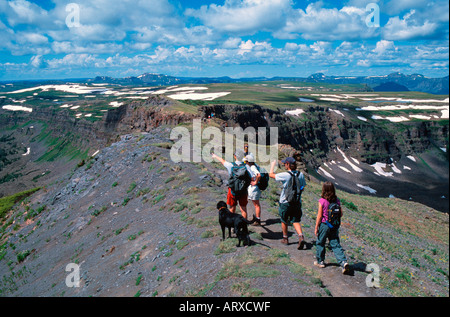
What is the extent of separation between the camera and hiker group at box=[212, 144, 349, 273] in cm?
837

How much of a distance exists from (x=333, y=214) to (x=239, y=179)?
3.81m

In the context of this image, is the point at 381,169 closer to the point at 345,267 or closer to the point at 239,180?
the point at 239,180

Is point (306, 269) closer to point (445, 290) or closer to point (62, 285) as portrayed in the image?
point (445, 290)

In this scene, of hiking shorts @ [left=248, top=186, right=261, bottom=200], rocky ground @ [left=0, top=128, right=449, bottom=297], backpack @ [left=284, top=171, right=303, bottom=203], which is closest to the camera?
rocky ground @ [left=0, top=128, right=449, bottom=297]

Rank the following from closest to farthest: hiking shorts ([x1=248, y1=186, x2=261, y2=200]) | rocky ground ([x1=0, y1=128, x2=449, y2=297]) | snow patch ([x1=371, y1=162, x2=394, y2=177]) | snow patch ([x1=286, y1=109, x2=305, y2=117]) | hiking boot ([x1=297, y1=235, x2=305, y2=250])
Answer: rocky ground ([x1=0, y1=128, x2=449, y2=297]), hiking boot ([x1=297, y1=235, x2=305, y2=250]), hiking shorts ([x1=248, y1=186, x2=261, y2=200]), snow patch ([x1=371, y1=162, x2=394, y2=177]), snow patch ([x1=286, y1=109, x2=305, y2=117])

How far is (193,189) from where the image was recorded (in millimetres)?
16953

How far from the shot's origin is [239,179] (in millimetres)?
10891

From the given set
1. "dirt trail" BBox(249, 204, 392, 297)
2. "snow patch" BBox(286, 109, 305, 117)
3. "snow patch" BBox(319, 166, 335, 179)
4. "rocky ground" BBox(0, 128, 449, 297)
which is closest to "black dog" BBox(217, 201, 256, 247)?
"rocky ground" BBox(0, 128, 449, 297)

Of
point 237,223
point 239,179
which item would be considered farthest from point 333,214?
point 239,179

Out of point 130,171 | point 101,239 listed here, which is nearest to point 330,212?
point 101,239

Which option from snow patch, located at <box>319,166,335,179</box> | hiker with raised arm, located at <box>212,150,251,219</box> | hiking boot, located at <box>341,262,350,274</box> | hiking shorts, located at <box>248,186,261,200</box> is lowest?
snow patch, located at <box>319,166,335,179</box>

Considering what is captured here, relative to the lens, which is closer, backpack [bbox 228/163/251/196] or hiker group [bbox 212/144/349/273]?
hiker group [bbox 212/144/349/273]

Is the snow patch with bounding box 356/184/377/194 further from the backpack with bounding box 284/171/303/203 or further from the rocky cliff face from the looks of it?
the backpack with bounding box 284/171/303/203

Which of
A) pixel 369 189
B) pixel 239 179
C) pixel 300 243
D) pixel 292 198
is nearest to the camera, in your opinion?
pixel 292 198
